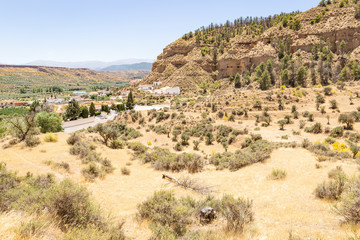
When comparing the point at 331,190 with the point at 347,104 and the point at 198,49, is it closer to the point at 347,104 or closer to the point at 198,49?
the point at 347,104

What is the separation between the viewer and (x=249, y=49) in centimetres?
6275

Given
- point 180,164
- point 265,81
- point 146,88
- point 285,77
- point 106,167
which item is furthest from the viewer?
point 146,88

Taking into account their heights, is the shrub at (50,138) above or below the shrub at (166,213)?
below

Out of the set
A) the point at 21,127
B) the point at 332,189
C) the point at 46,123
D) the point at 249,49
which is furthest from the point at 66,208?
the point at 249,49

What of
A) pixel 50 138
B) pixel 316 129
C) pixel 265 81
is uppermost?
pixel 265 81

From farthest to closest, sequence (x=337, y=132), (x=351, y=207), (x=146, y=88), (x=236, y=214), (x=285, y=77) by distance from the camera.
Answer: (x=146, y=88), (x=285, y=77), (x=337, y=132), (x=236, y=214), (x=351, y=207)

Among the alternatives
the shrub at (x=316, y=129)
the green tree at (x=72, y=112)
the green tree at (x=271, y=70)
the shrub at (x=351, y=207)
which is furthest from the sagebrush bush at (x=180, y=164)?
the green tree at (x=271, y=70)

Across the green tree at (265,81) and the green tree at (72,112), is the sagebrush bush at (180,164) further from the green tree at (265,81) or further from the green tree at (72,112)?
the green tree at (265,81)

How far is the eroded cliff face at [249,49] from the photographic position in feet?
154

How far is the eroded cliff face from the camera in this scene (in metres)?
47.0

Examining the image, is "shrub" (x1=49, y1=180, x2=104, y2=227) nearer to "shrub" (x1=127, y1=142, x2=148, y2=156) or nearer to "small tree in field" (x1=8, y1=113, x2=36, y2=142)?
"shrub" (x1=127, y1=142, x2=148, y2=156)

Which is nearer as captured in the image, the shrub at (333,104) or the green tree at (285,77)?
the shrub at (333,104)

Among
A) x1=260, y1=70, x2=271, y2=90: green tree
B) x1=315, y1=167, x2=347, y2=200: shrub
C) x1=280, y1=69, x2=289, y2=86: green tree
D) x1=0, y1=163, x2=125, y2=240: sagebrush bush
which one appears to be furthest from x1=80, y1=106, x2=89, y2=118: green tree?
x1=315, y1=167, x2=347, y2=200: shrub

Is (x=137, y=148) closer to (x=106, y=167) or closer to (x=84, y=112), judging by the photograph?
(x=106, y=167)
